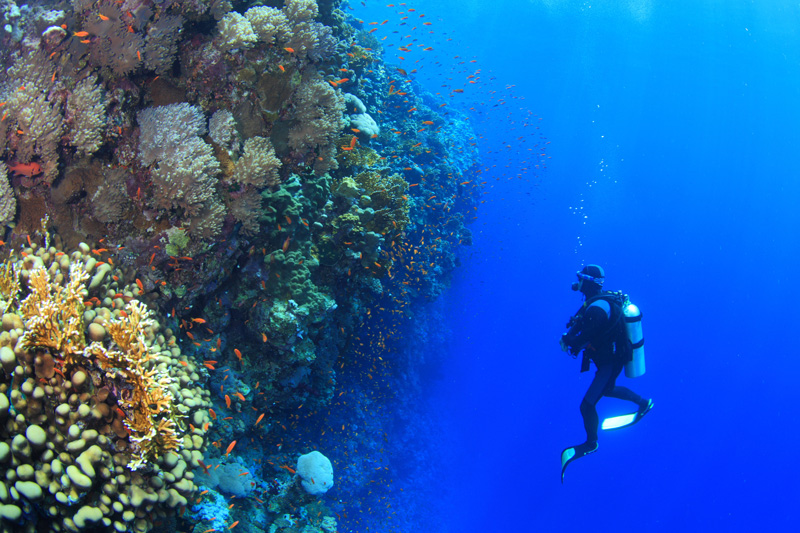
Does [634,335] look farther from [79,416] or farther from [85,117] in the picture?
[85,117]

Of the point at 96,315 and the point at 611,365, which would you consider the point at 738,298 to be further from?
the point at 96,315

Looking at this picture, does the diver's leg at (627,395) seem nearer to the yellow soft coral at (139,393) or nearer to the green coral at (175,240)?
the yellow soft coral at (139,393)

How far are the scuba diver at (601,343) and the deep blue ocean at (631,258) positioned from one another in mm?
11223

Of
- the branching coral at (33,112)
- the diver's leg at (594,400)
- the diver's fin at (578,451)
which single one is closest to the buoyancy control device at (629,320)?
the diver's leg at (594,400)

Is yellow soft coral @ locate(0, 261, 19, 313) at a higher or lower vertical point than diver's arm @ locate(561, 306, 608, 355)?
lower

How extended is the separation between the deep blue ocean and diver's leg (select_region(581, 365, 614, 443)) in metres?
12.0

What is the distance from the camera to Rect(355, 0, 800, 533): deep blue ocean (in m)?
31.1

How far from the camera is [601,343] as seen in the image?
23.1ft

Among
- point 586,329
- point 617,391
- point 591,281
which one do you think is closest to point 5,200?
point 586,329

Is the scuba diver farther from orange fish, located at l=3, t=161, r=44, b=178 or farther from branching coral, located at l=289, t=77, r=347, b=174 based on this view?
orange fish, located at l=3, t=161, r=44, b=178

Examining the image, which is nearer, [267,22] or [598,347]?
[267,22]

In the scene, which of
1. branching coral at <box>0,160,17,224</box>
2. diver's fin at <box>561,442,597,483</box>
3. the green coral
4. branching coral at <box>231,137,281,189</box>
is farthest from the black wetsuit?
branching coral at <box>0,160,17,224</box>

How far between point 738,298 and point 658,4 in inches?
2962

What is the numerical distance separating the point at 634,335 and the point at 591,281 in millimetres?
1407
